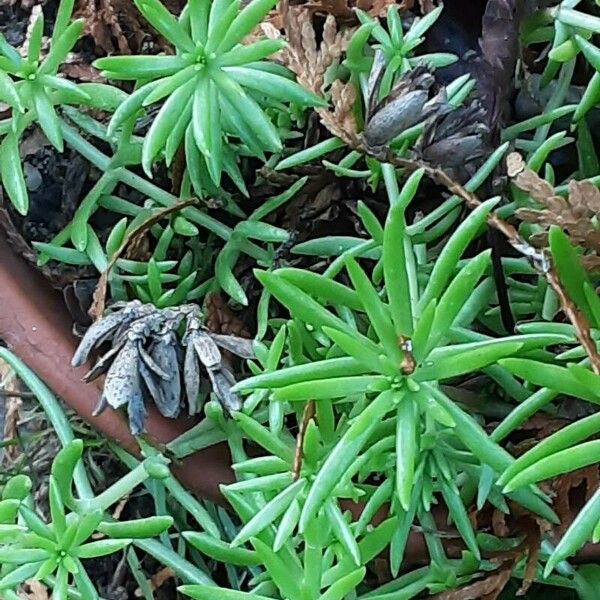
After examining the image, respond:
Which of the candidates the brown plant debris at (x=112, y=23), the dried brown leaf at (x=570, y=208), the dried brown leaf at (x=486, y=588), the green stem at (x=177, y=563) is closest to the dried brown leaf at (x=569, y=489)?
the dried brown leaf at (x=486, y=588)

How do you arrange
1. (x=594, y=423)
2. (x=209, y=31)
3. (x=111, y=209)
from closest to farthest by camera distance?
(x=594, y=423) → (x=209, y=31) → (x=111, y=209)

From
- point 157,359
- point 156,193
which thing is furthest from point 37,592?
point 156,193

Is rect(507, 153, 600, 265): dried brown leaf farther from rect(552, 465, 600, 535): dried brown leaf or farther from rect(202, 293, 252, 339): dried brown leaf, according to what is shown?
rect(202, 293, 252, 339): dried brown leaf

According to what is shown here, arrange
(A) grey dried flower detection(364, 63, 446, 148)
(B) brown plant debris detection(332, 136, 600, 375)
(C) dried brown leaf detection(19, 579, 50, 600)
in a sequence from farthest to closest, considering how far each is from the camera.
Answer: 1. (C) dried brown leaf detection(19, 579, 50, 600)
2. (A) grey dried flower detection(364, 63, 446, 148)
3. (B) brown plant debris detection(332, 136, 600, 375)

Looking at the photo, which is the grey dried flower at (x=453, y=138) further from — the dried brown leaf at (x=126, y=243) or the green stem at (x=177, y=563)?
the green stem at (x=177, y=563)

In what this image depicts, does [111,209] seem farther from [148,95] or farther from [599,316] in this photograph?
[599,316]

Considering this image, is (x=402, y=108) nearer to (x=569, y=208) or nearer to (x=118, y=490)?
(x=569, y=208)

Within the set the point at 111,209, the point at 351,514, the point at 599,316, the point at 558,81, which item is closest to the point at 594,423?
the point at 599,316

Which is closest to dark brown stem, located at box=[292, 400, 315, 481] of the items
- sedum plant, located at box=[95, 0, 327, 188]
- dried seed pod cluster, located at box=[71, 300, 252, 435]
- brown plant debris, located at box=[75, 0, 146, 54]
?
dried seed pod cluster, located at box=[71, 300, 252, 435]
